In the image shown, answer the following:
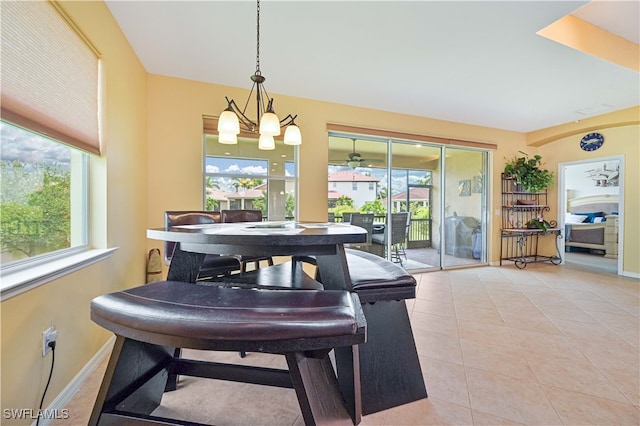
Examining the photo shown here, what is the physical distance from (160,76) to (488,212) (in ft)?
18.9

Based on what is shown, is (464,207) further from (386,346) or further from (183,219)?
(183,219)

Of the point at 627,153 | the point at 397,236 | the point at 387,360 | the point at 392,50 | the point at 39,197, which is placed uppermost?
the point at 392,50

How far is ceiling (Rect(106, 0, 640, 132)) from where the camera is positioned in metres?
2.14

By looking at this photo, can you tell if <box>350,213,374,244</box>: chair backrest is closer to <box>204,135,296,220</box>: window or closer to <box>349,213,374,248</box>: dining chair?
<box>349,213,374,248</box>: dining chair

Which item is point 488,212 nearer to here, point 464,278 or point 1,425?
point 464,278

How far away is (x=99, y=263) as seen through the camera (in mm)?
1938

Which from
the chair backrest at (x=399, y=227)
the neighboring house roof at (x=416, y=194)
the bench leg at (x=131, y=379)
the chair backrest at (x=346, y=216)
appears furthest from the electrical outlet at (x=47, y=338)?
the neighboring house roof at (x=416, y=194)

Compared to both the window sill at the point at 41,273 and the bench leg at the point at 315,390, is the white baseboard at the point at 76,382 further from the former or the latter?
the bench leg at the point at 315,390

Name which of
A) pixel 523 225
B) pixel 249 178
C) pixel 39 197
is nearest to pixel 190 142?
→ pixel 249 178

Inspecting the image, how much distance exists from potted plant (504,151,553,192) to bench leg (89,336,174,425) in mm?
6105

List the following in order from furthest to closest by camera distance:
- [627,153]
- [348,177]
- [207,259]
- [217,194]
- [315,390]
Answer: [627,153], [348,177], [217,194], [207,259], [315,390]

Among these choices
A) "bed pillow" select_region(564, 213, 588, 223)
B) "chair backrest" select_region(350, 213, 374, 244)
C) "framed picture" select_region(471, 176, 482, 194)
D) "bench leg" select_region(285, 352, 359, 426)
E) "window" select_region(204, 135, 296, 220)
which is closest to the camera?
"bench leg" select_region(285, 352, 359, 426)

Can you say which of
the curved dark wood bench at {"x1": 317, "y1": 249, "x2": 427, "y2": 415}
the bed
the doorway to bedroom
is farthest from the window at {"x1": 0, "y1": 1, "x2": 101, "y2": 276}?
the bed

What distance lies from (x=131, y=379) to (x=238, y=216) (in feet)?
5.93
